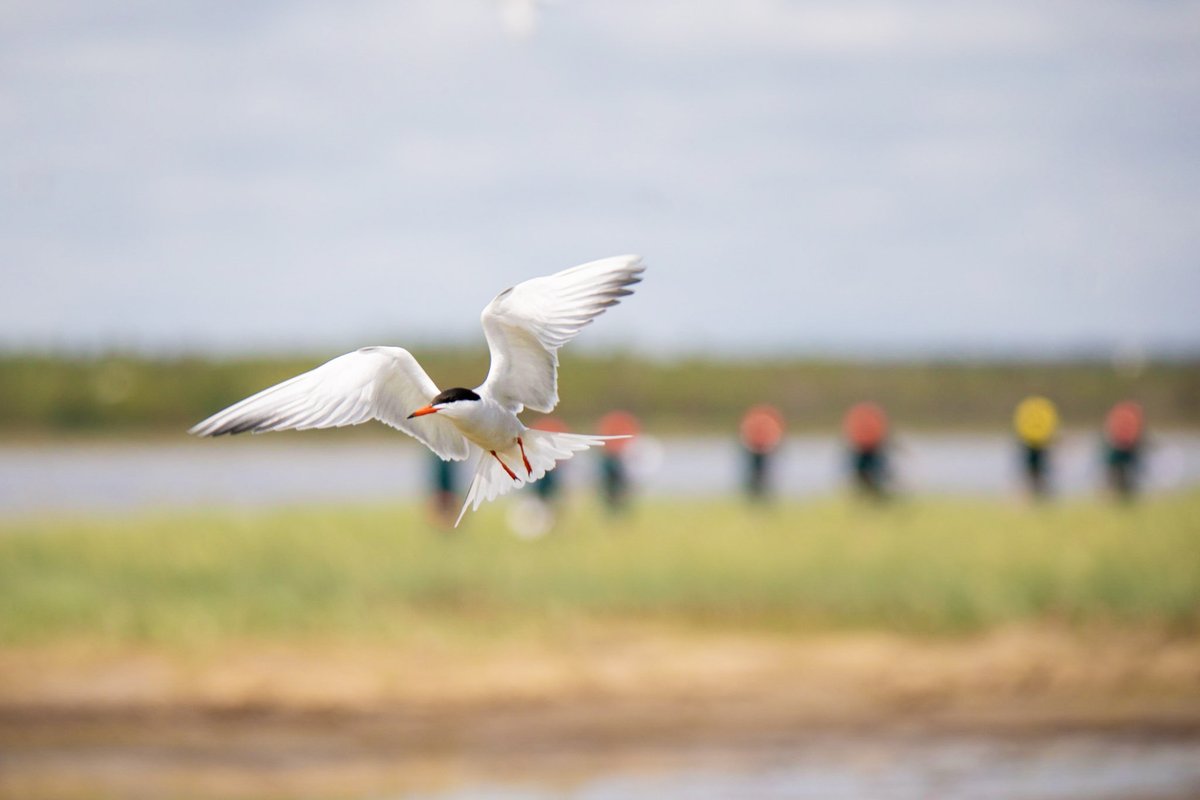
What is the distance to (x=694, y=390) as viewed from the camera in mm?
48219

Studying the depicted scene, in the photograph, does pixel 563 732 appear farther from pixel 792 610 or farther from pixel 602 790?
pixel 792 610

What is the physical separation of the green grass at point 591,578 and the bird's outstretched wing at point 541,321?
619 inches

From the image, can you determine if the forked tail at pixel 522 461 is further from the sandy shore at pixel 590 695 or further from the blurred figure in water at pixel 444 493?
the blurred figure in water at pixel 444 493

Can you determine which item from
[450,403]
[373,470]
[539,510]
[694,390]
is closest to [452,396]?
[450,403]

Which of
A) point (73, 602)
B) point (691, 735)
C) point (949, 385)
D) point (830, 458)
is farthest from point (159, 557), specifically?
point (949, 385)

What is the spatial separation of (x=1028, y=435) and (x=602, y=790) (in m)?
10.7

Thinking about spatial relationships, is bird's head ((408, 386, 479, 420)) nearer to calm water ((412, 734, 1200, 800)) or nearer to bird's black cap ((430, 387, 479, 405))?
bird's black cap ((430, 387, 479, 405))

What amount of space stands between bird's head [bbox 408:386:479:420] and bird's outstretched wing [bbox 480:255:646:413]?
160 millimetres

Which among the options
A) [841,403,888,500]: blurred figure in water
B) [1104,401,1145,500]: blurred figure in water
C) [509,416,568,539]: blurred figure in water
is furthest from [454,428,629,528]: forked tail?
[1104,401,1145,500]: blurred figure in water

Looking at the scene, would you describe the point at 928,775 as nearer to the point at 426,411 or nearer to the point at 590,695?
the point at 590,695

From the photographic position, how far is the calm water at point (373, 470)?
27.2m

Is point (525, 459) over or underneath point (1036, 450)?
underneath

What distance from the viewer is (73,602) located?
19078 mm

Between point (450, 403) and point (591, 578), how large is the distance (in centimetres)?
1678
